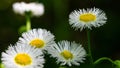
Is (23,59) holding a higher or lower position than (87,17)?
lower

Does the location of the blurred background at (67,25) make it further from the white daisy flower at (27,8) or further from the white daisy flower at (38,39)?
the white daisy flower at (38,39)

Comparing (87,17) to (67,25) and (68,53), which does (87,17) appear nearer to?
(68,53)

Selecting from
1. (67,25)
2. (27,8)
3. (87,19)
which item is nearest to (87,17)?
(87,19)

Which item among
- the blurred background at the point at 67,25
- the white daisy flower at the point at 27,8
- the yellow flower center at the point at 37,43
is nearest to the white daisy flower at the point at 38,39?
the yellow flower center at the point at 37,43

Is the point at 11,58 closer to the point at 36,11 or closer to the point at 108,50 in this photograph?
the point at 36,11

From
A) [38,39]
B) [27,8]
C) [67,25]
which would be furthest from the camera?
[67,25]

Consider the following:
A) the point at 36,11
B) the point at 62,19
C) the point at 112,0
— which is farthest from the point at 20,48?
the point at 112,0
